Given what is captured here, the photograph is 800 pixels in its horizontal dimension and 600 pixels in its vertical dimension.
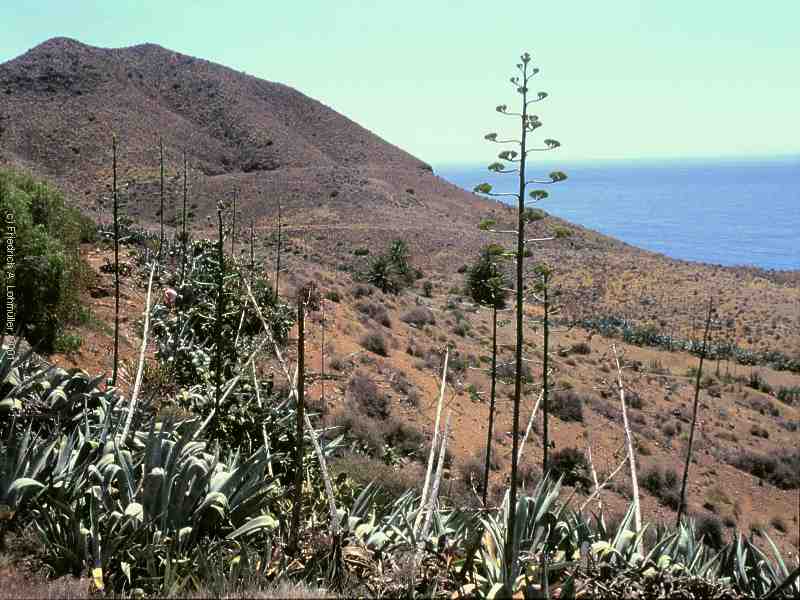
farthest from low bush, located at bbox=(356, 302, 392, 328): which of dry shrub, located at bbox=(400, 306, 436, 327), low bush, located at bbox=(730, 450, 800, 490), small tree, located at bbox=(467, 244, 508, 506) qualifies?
small tree, located at bbox=(467, 244, 508, 506)

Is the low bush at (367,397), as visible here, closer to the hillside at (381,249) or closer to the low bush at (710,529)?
the hillside at (381,249)

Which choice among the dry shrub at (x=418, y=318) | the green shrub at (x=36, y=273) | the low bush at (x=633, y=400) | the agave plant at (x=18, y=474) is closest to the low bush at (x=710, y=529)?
the low bush at (x=633, y=400)

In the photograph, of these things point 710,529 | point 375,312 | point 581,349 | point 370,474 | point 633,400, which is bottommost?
point 710,529

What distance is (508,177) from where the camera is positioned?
348cm

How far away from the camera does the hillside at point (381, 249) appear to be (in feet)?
43.9

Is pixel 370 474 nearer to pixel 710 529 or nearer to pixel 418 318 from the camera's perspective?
pixel 710 529

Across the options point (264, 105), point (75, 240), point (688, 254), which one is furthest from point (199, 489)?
point (688, 254)

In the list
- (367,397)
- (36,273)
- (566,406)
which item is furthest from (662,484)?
(36,273)

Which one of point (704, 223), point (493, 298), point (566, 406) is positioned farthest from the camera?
point (704, 223)

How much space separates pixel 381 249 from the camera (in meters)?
39.8

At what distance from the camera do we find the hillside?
13375mm

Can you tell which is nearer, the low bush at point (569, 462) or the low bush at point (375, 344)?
the low bush at point (569, 462)

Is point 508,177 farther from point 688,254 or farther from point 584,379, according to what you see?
point 688,254

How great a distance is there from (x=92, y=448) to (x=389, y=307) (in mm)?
17833
